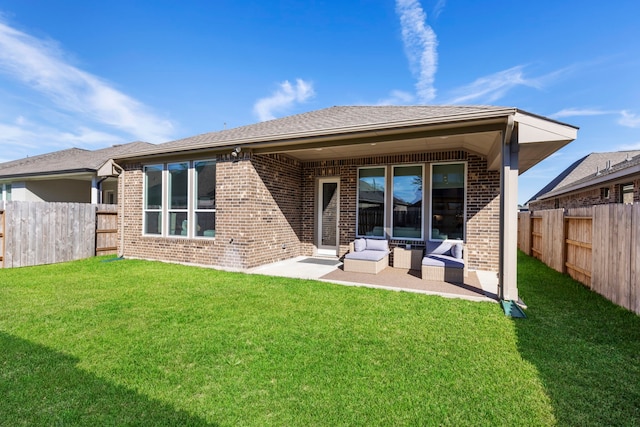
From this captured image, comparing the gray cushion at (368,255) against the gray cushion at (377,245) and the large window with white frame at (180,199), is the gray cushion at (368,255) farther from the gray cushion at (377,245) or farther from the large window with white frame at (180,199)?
the large window with white frame at (180,199)

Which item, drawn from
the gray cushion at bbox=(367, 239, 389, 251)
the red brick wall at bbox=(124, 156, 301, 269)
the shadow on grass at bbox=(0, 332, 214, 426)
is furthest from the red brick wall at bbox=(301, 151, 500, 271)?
the shadow on grass at bbox=(0, 332, 214, 426)

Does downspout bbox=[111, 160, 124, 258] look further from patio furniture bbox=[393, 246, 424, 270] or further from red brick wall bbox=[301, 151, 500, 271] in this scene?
patio furniture bbox=[393, 246, 424, 270]

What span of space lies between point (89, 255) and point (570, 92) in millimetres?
19921

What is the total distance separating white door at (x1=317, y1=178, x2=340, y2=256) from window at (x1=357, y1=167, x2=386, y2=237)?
0.82 meters

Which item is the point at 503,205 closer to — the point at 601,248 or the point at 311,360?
the point at 601,248

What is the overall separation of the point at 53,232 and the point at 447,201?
1147cm

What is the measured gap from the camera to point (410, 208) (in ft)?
26.9

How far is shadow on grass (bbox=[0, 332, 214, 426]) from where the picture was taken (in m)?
2.10

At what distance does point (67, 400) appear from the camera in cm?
232

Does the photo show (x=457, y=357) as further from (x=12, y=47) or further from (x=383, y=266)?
(x=12, y=47)

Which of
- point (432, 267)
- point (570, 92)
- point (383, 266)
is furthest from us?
point (570, 92)

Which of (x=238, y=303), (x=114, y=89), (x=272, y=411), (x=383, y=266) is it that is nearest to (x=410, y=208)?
(x=383, y=266)

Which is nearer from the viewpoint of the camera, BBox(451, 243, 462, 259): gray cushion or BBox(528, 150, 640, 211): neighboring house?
BBox(451, 243, 462, 259): gray cushion

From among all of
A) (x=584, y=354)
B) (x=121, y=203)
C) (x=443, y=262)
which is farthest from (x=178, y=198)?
(x=584, y=354)
